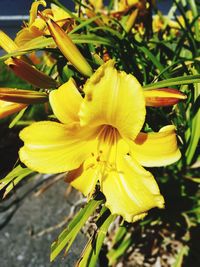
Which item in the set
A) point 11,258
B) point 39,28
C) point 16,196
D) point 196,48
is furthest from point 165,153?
point 16,196

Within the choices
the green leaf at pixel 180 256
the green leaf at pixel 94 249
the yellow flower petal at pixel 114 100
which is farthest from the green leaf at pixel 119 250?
the yellow flower petal at pixel 114 100

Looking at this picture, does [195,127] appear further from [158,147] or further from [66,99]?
[66,99]

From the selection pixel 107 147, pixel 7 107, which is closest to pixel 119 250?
pixel 107 147

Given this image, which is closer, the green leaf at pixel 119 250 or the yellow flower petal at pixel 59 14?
the yellow flower petal at pixel 59 14

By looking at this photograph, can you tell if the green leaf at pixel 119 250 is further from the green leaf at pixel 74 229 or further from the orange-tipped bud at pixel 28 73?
the orange-tipped bud at pixel 28 73

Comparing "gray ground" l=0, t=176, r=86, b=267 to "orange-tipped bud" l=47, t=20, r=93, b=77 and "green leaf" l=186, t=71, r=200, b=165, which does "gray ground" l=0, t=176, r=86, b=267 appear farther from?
"orange-tipped bud" l=47, t=20, r=93, b=77

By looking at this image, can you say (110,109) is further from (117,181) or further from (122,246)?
(122,246)

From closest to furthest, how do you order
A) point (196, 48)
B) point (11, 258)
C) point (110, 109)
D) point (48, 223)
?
point (110, 109) → point (196, 48) → point (11, 258) → point (48, 223)
